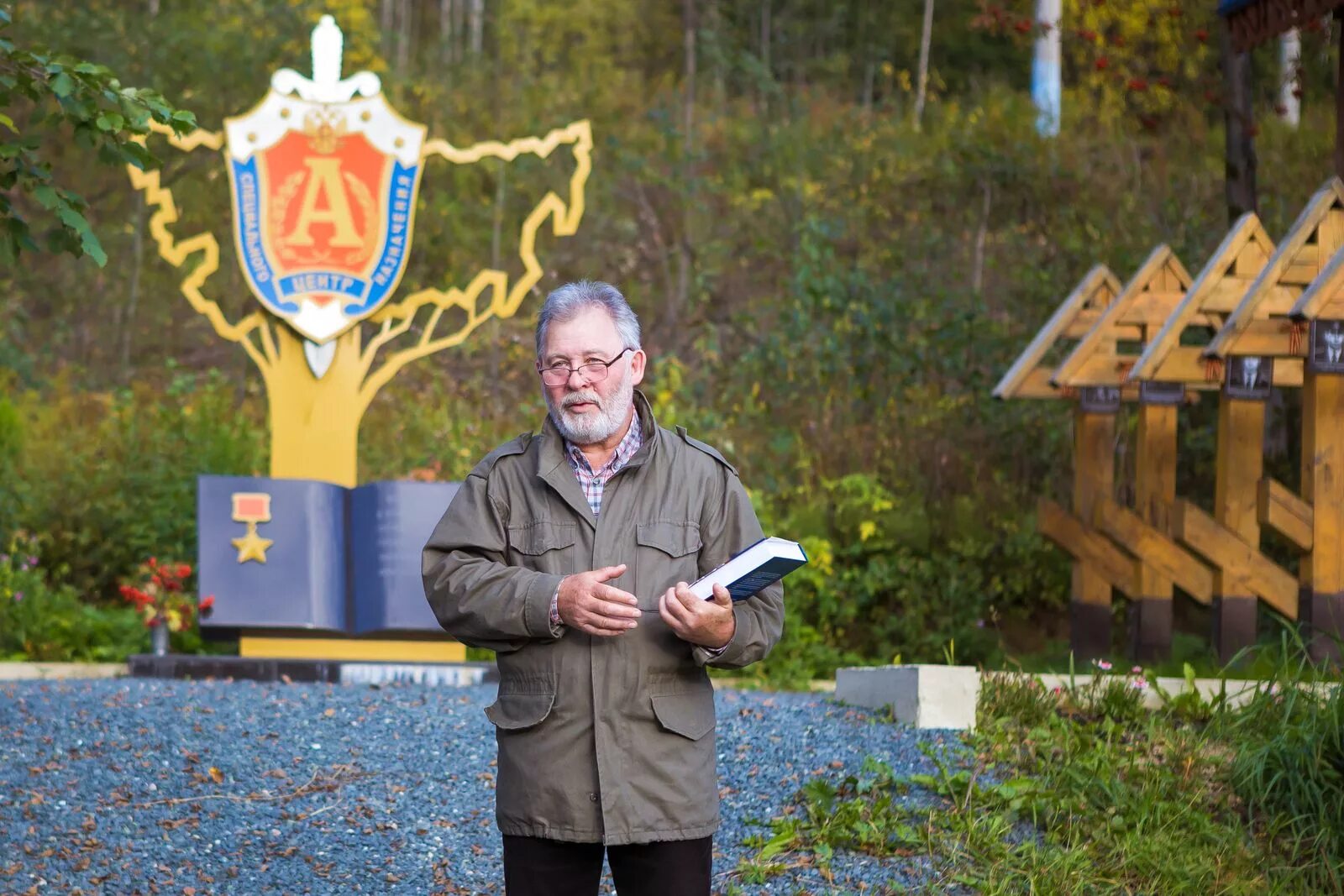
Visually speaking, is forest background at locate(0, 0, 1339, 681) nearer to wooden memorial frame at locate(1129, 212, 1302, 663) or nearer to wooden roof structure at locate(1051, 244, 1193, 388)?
wooden memorial frame at locate(1129, 212, 1302, 663)

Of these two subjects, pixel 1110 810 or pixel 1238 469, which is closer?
pixel 1110 810

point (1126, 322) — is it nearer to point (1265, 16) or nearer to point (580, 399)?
point (1265, 16)

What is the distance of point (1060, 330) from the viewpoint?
8.13 m

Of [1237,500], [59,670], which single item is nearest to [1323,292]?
[1237,500]

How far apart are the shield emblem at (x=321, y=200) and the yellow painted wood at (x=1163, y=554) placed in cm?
405

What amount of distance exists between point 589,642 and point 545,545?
205 mm

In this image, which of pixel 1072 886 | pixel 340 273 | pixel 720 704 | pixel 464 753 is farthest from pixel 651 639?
pixel 340 273

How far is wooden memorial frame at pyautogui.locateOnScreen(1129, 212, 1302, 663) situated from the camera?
282 inches

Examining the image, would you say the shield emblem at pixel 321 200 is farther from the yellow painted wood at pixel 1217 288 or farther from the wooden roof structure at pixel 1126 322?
the yellow painted wood at pixel 1217 288

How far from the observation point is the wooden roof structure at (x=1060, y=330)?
7.91m

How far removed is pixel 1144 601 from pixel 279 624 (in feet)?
14.3

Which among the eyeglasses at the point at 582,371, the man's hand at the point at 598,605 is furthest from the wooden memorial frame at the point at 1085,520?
the man's hand at the point at 598,605

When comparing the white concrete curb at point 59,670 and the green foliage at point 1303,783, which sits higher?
the green foliage at point 1303,783

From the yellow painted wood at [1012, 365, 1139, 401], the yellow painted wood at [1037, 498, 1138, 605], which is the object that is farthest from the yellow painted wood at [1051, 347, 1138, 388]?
the yellow painted wood at [1037, 498, 1138, 605]
